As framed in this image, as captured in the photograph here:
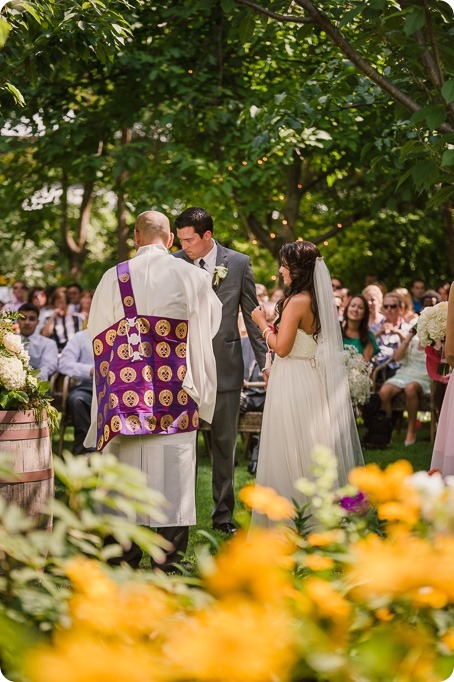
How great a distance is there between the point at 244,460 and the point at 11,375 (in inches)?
202

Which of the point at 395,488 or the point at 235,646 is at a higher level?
the point at 395,488

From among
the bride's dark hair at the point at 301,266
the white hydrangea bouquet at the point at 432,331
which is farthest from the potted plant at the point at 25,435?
the white hydrangea bouquet at the point at 432,331

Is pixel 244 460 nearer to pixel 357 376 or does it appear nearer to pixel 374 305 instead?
pixel 357 376

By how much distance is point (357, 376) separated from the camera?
943cm

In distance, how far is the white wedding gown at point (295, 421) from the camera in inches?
216

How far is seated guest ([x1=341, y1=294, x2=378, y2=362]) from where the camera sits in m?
9.74

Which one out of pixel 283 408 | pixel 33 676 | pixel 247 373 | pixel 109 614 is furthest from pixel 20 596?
pixel 247 373

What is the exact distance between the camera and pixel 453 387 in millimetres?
4789

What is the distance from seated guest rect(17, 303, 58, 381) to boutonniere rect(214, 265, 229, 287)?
13.3 ft

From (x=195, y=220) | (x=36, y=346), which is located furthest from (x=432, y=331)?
(x=36, y=346)

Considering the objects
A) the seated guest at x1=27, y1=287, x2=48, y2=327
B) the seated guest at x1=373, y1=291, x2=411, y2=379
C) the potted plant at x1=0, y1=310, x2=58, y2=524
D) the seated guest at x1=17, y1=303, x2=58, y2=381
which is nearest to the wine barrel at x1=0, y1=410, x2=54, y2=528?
the potted plant at x1=0, y1=310, x2=58, y2=524

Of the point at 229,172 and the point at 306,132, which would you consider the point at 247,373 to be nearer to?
the point at 306,132

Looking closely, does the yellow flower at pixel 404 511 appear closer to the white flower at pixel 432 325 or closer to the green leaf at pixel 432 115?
the green leaf at pixel 432 115

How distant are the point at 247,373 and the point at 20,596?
24.7 feet
